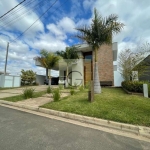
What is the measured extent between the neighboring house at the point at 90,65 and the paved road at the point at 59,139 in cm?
883

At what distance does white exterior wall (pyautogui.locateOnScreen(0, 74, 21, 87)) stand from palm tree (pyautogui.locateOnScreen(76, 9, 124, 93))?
14.1m

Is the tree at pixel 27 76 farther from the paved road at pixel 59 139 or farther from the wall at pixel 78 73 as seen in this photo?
the paved road at pixel 59 139

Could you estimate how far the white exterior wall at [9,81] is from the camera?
624 inches

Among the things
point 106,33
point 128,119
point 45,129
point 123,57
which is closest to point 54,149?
point 45,129

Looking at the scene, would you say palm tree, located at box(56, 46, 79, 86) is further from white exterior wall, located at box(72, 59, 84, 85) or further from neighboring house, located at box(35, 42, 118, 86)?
white exterior wall, located at box(72, 59, 84, 85)

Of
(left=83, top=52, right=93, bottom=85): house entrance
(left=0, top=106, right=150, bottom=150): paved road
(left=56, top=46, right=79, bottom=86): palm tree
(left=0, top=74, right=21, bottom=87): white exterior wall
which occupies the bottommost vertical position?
(left=0, top=106, right=150, bottom=150): paved road

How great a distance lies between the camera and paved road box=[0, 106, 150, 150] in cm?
226

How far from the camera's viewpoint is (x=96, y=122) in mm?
3514

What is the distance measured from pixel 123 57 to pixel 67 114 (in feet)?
28.4

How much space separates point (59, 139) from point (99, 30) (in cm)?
693

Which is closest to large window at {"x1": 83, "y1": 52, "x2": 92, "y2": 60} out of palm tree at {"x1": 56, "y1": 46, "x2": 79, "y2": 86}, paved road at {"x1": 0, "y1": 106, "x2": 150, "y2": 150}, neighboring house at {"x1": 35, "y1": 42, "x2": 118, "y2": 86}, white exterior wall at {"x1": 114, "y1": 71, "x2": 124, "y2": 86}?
neighboring house at {"x1": 35, "y1": 42, "x2": 118, "y2": 86}

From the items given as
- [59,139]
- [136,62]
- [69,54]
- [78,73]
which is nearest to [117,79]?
[136,62]

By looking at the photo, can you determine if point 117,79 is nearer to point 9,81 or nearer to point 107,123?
point 107,123

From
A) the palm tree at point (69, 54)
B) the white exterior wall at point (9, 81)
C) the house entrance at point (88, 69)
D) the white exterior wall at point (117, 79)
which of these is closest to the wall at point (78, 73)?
the house entrance at point (88, 69)
